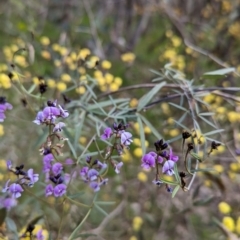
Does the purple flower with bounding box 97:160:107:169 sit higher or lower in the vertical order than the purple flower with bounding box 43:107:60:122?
lower

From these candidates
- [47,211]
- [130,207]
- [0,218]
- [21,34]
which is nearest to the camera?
[0,218]

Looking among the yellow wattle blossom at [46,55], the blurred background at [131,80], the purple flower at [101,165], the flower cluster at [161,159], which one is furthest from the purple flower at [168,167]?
the yellow wattle blossom at [46,55]

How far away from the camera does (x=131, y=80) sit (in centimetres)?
154

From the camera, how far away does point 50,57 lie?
1501mm

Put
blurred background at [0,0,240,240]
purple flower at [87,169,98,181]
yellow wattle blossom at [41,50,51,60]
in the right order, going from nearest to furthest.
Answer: purple flower at [87,169,98,181], blurred background at [0,0,240,240], yellow wattle blossom at [41,50,51,60]

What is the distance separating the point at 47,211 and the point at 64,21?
786mm

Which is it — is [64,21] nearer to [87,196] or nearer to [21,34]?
[21,34]

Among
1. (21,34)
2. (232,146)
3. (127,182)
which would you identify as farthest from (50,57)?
(232,146)

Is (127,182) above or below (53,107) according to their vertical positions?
below

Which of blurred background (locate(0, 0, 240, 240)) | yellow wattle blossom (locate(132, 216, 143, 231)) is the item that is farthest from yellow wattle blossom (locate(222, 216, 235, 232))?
yellow wattle blossom (locate(132, 216, 143, 231))

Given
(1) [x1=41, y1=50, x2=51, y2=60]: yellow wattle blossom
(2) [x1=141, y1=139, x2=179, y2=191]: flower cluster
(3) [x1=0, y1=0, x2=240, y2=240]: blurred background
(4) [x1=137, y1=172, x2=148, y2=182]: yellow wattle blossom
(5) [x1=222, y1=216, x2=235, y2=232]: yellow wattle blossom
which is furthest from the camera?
(1) [x1=41, y1=50, x2=51, y2=60]: yellow wattle blossom

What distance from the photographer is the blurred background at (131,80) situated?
1.13 m

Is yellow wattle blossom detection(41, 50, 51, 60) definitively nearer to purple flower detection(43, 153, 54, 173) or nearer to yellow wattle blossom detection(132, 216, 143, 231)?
yellow wattle blossom detection(132, 216, 143, 231)

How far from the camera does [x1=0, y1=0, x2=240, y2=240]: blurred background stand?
3.71 ft
